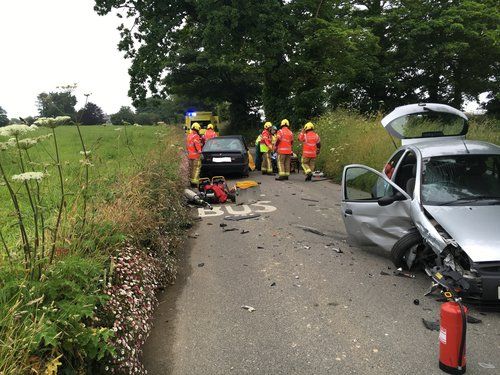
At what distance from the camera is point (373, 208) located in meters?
6.26

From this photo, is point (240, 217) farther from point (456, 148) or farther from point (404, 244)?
point (456, 148)

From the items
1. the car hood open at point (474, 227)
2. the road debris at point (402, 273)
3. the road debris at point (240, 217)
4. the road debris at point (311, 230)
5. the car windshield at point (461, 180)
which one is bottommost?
the road debris at point (240, 217)

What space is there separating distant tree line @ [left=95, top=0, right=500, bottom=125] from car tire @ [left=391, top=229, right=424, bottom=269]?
18448mm

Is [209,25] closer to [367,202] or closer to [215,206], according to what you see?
[215,206]

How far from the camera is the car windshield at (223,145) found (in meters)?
15.6

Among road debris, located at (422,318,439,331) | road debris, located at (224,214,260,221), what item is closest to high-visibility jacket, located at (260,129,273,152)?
road debris, located at (224,214,260,221)

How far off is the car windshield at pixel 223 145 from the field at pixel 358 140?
345cm

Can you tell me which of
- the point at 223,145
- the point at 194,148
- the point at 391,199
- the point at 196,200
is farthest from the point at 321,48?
the point at 391,199

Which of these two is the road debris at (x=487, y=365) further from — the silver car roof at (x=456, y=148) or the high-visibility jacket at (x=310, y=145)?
the high-visibility jacket at (x=310, y=145)

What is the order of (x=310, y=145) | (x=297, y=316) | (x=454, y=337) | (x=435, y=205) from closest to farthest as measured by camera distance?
(x=454, y=337), (x=297, y=316), (x=435, y=205), (x=310, y=145)

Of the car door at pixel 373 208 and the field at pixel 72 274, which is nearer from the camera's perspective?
the field at pixel 72 274

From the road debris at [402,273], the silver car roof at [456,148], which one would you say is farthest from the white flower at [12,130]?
the silver car roof at [456,148]

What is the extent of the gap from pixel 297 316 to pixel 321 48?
880 inches

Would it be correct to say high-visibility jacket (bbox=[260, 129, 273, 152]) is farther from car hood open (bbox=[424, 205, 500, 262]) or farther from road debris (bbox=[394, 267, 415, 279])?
car hood open (bbox=[424, 205, 500, 262])
